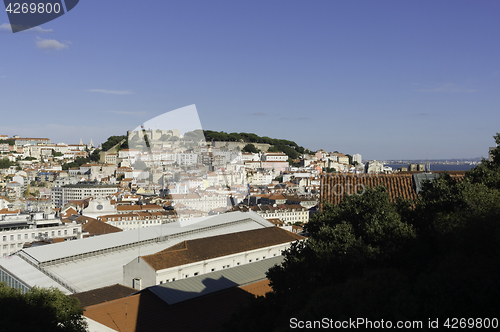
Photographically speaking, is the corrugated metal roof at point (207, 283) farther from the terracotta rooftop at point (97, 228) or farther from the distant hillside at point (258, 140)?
the distant hillside at point (258, 140)

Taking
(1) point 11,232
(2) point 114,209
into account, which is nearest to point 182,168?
(2) point 114,209

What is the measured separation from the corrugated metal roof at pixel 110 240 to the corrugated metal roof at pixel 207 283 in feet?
22.2

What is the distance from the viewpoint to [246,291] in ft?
35.6

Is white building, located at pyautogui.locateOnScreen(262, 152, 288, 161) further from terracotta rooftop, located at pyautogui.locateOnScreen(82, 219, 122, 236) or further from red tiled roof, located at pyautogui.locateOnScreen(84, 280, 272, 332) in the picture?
red tiled roof, located at pyautogui.locateOnScreen(84, 280, 272, 332)

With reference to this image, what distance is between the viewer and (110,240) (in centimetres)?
1778

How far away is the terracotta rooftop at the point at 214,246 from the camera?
1373 centimetres

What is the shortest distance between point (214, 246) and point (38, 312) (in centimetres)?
893

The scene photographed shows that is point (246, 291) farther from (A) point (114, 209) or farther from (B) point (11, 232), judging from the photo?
(A) point (114, 209)

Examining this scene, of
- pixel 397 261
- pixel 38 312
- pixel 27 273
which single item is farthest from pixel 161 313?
pixel 27 273

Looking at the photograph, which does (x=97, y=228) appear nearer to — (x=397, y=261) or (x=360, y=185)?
(x=360, y=185)

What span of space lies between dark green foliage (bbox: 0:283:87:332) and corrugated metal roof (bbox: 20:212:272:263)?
8.45 metres

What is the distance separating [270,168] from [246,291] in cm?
6787

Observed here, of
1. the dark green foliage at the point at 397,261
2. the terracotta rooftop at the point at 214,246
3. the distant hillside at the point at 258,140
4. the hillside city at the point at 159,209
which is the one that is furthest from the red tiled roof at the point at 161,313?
the distant hillside at the point at 258,140

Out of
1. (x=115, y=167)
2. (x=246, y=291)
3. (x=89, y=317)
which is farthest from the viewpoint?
(x=115, y=167)
